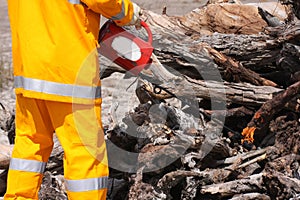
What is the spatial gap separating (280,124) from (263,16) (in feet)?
3.11

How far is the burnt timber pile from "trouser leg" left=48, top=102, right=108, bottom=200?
62 centimetres

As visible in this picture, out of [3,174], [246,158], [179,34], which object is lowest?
[3,174]

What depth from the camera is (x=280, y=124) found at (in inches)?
160

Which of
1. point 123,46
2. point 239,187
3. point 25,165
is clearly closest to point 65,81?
point 123,46

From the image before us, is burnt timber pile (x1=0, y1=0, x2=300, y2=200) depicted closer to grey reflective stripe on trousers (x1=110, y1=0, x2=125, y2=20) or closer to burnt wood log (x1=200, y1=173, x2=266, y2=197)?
burnt wood log (x1=200, y1=173, x2=266, y2=197)

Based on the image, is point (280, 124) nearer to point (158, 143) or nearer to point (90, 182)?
point (158, 143)

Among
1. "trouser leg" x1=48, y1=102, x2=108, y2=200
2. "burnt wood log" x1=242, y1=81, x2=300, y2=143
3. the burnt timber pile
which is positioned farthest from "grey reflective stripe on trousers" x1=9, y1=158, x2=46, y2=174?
"burnt wood log" x1=242, y1=81, x2=300, y2=143

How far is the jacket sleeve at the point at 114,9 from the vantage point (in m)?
3.13

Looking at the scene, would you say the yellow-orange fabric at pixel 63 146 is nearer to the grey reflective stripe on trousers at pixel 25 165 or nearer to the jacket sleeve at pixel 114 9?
the grey reflective stripe on trousers at pixel 25 165

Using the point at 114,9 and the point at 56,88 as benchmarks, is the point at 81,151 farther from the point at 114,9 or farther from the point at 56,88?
the point at 114,9

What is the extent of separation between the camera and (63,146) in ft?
10.9

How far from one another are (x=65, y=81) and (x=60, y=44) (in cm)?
19

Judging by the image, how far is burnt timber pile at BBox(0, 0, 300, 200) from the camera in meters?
3.89

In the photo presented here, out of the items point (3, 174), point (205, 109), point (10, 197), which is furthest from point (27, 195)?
point (205, 109)
